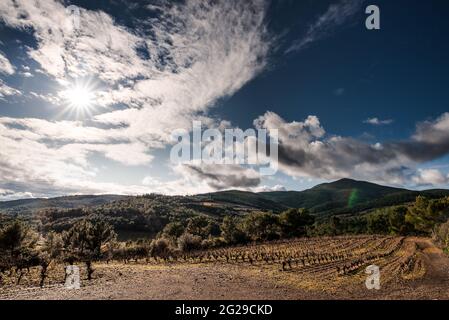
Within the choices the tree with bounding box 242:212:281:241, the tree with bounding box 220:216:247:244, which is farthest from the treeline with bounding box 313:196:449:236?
the tree with bounding box 220:216:247:244

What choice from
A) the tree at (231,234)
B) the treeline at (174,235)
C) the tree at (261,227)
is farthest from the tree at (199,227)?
the tree at (261,227)

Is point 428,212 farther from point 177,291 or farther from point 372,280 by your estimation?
point 177,291

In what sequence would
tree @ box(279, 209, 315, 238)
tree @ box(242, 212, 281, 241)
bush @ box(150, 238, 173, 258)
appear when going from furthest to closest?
tree @ box(279, 209, 315, 238) → tree @ box(242, 212, 281, 241) → bush @ box(150, 238, 173, 258)

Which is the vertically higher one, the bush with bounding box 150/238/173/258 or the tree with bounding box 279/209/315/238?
the tree with bounding box 279/209/315/238

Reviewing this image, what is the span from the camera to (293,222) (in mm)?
110250

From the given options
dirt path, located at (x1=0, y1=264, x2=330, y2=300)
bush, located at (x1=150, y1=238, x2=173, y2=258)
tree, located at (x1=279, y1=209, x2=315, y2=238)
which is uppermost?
tree, located at (x1=279, y1=209, x2=315, y2=238)

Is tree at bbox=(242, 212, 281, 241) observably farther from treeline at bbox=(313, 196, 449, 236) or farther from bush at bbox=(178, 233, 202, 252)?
treeline at bbox=(313, 196, 449, 236)

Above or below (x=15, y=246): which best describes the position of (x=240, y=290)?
below

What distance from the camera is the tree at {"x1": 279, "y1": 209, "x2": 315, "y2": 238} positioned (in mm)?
109688

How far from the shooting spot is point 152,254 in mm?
75750

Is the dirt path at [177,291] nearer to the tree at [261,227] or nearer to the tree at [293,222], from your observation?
the tree at [261,227]

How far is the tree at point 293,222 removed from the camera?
10969cm

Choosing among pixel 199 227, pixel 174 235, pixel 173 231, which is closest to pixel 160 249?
pixel 174 235
